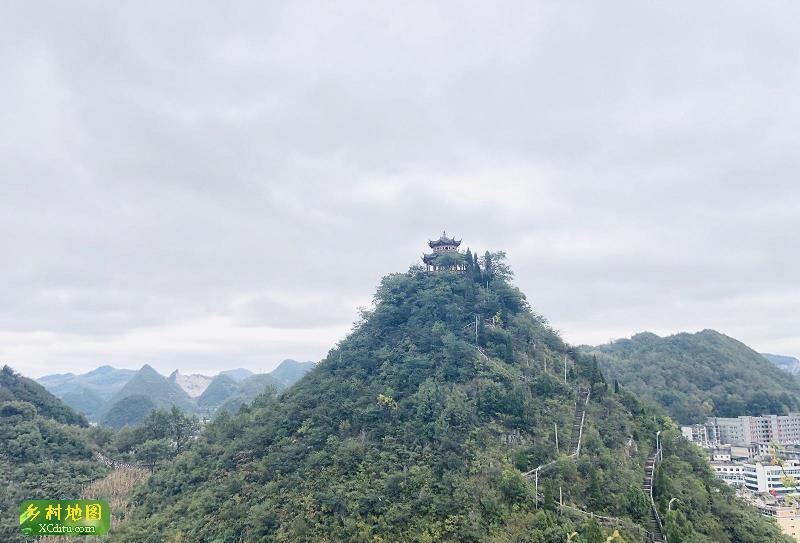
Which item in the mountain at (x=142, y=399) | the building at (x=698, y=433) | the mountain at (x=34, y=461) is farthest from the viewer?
the mountain at (x=142, y=399)

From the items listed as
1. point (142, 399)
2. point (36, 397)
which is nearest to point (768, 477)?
point (36, 397)

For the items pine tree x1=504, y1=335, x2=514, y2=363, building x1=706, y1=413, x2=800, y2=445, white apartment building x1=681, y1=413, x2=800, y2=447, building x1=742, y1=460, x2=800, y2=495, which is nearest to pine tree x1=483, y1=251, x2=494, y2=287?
pine tree x1=504, y1=335, x2=514, y2=363

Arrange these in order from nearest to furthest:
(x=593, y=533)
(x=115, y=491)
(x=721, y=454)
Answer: (x=593, y=533)
(x=115, y=491)
(x=721, y=454)

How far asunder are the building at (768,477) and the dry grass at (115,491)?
194 feet

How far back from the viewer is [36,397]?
186 ft

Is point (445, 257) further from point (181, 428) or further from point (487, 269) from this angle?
point (181, 428)

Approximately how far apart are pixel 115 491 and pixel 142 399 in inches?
3581

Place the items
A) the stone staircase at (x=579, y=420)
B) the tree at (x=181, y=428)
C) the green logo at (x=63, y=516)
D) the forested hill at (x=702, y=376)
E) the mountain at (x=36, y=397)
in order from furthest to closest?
1. the forested hill at (x=702, y=376)
2. the mountain at (x=36, y=397)
3. the tree at (x=181, y=428)
4. the stone staircase at (x=579, y=420)
5. the green logo at (x=63, y=516)

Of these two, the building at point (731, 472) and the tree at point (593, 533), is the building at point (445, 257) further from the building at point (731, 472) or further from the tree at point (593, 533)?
the building at point (731, 472)

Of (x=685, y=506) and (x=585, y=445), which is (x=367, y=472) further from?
(x=685, y=506)

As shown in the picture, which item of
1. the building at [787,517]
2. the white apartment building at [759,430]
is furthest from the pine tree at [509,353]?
the white apartment building at [759,430]

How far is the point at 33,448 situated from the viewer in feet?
137

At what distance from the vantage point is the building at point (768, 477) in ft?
169

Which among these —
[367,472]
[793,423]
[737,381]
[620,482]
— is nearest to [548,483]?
[620,482]
